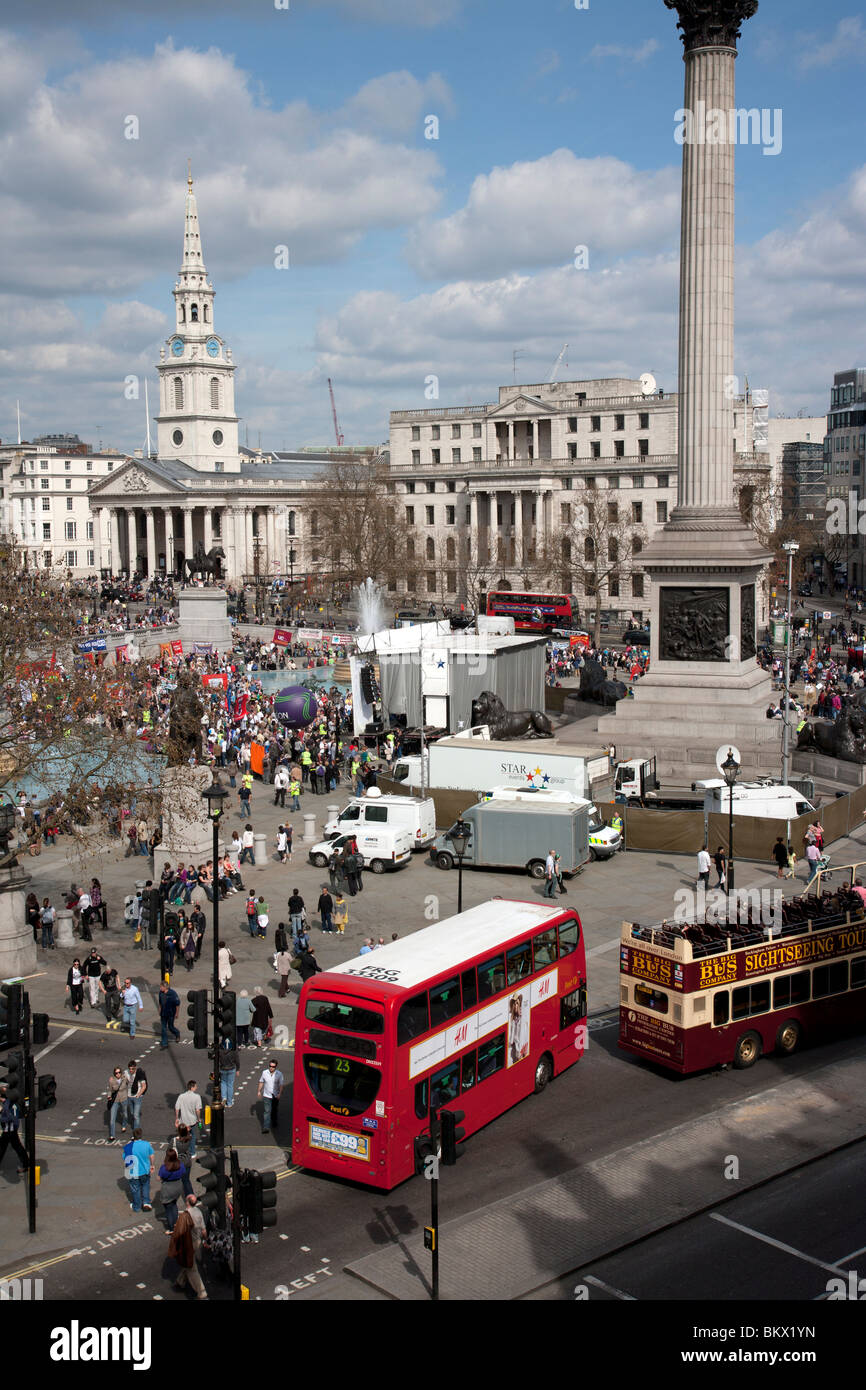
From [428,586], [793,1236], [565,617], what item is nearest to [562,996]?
[793,1236]

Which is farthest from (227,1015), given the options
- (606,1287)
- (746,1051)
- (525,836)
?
(525,836)

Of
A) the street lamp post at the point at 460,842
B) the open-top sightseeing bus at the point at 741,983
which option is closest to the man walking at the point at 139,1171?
the open-top sightseeing bus at the point at 741,983

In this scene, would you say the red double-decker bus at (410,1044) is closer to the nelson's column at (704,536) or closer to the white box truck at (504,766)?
the white box truck at (504,766)

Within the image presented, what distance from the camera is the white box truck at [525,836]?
30188 mm

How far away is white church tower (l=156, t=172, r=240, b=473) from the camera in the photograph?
130250 mm

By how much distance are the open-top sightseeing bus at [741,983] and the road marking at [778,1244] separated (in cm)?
379

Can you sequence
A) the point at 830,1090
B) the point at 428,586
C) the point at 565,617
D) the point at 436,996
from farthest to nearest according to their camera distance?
the point at 428,586 → the point at 565,617 → the point at 830,1090 → the point at 436,996

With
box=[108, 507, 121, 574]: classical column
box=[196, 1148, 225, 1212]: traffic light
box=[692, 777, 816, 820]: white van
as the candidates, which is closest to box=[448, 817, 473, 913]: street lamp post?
box=[692, 777, 816, 820]: white van

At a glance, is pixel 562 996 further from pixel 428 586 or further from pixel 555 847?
pixel 428 586

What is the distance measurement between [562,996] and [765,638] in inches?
2247

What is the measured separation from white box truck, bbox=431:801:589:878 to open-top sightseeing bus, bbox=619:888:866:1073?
32.5ft

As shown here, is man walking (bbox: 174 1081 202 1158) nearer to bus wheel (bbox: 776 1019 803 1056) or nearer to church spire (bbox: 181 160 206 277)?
bus wheel (bbox: 776 1019 803 1056)

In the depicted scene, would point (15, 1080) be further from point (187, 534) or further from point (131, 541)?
point (131, 541)

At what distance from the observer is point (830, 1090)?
725 inches
